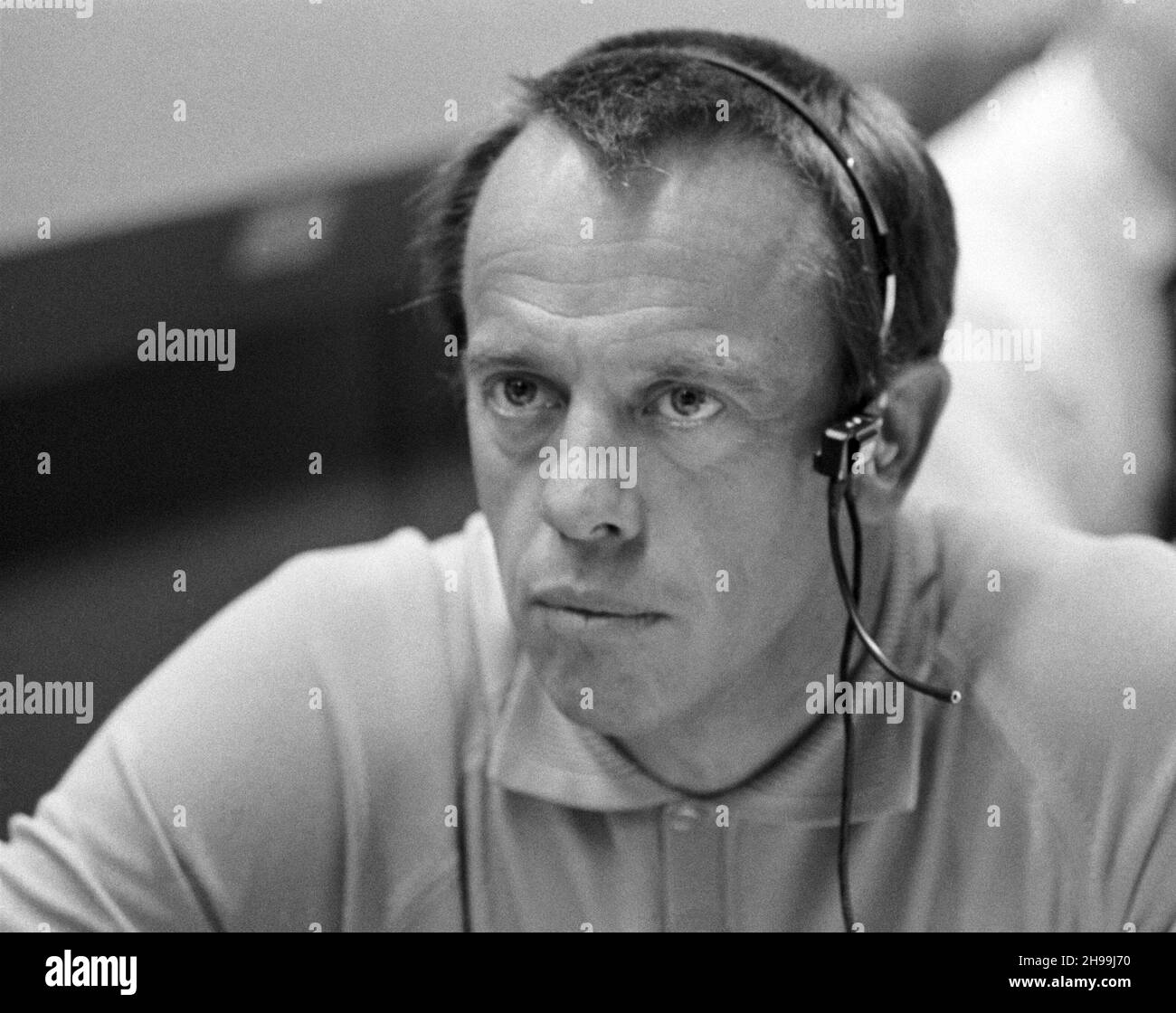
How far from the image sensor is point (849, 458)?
1.08 meters

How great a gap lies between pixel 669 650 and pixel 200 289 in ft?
1.72

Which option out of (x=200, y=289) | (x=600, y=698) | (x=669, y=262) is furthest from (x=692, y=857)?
(x=200, y=289)

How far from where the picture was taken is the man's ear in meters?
1.15

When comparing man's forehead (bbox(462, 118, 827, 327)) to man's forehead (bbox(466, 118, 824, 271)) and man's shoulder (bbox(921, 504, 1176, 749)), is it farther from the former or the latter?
man's shoulder (bbox(921, 504, 1176, 749))

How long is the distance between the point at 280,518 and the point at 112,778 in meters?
0.24

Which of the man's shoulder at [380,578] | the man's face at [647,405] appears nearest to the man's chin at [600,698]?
the man's face at [647,405]

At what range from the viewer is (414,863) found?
3.76ft

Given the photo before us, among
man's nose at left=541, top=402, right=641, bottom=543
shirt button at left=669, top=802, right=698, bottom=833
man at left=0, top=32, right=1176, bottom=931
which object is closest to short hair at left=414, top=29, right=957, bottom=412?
man at left=0, top=32, right=1176, bottom=931

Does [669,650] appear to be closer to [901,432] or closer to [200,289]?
[901,432]

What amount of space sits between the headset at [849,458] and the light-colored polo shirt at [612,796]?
2 cm

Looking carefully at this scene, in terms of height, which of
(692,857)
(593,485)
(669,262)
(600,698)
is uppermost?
(669,262)

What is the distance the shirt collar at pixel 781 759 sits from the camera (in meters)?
1.13

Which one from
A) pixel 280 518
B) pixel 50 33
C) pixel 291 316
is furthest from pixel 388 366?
pixel 50 33
